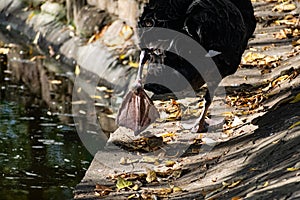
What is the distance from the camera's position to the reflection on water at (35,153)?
7383mm

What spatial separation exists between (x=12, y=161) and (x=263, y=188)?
3566mm

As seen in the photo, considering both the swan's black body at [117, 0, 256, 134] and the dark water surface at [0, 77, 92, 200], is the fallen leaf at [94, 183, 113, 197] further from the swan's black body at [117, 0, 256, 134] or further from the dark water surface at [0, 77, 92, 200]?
the dark water surface at [0, 77, 92, 200]

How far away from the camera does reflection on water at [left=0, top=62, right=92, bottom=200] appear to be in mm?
7383

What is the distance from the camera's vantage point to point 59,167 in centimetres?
792

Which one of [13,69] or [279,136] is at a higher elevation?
[279,136]

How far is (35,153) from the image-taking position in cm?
830

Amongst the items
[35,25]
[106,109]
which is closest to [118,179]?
[106,109]

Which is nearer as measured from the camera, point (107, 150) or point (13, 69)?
point (107, 150)

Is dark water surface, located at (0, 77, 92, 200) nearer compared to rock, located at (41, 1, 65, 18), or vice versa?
dark water surface, located at (0, 77, 92, 200)

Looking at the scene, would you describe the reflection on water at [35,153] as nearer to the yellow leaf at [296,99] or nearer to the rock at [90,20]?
the yellow leaf at [296,99]

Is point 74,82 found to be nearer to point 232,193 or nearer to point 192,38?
point 192,38

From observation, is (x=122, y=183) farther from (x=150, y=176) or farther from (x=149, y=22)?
(x=149, y=22)

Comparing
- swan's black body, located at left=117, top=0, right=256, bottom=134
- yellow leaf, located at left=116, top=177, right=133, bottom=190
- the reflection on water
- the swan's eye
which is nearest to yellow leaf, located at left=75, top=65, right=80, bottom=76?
the reflection on water

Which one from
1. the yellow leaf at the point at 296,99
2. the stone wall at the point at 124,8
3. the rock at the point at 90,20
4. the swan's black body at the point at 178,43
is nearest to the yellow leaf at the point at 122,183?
the swan's black body at the point at 178,43
